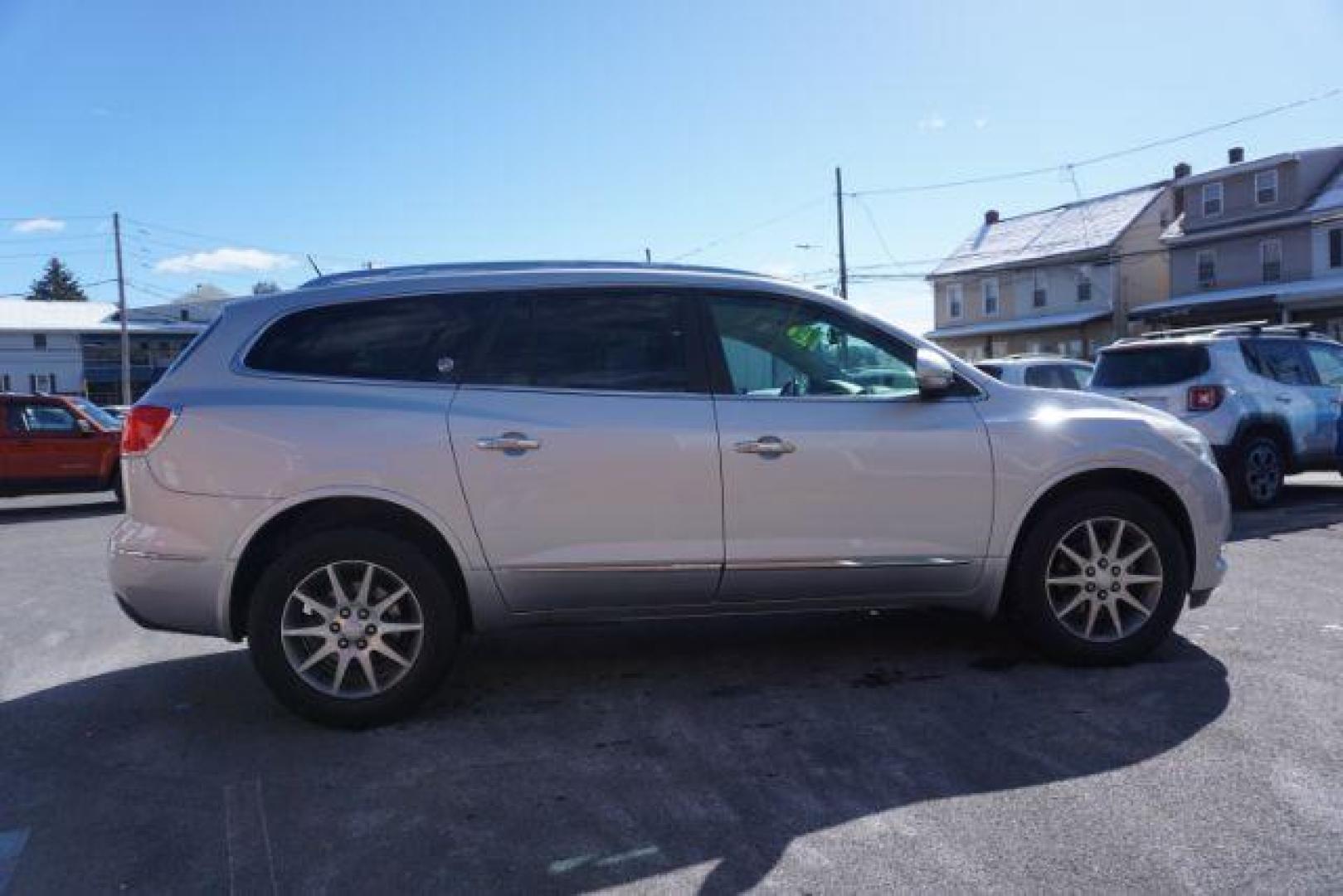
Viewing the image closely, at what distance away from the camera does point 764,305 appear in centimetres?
467

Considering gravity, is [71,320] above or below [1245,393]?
above

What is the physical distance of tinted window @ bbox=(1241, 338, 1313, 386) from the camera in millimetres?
10397

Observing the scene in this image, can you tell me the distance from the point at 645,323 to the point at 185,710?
8.74 ft

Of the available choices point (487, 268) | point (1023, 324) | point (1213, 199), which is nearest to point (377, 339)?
point (487, 268)

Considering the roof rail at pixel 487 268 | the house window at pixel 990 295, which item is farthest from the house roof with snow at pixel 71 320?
the roof rail at pixel 487 268

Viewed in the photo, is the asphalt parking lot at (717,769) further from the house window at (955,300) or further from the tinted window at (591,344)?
the house window at (955,300)

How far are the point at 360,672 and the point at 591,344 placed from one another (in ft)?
5.43

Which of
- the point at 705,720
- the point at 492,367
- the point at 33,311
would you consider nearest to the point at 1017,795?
the point at 705,720

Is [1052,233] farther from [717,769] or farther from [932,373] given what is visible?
[717,769]

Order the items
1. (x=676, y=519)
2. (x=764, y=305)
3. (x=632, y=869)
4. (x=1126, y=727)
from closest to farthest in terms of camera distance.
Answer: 1. (x=632, y=869)
2. (x=1126, y=727)
3. (x=676, y=519)
4. (x=764, y=305)

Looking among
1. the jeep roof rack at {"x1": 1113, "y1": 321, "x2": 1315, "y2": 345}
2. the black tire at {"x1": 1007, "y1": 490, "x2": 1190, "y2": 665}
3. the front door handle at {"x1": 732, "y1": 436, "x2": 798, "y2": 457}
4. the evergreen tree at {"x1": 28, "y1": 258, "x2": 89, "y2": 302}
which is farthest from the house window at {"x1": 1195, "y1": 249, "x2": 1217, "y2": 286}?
the evergreen tree at {"x1": 28, "y1": 258, "x2": 89, "y2": 302}

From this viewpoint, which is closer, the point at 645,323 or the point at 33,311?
the point at 645,323

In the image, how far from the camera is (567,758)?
3.91 metres

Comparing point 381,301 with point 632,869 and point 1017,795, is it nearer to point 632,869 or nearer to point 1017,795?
point 632,869
